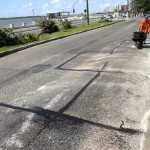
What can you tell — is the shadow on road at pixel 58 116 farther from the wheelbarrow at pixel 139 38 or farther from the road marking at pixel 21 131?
the wheelbarrow at pixel 139 38

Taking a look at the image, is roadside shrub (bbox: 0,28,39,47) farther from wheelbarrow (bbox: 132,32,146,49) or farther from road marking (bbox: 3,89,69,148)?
road marking (bbox: 3,89,69,148)

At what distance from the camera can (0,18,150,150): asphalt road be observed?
5.59m

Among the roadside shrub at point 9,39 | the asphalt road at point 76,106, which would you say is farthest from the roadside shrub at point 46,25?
the asphalt road at point 76,106

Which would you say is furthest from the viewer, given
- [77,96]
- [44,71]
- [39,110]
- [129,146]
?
[44,71]

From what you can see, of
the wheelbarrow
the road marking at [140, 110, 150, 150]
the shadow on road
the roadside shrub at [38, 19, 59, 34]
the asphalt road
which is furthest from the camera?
the roadside shrub at [38, 19, 59, 34]

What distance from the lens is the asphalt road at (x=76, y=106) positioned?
5594mm

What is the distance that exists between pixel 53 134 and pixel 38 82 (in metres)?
4.19

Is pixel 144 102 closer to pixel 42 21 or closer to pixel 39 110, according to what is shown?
pixel 39 110

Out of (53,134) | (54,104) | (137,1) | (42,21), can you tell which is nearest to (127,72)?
(54,104)

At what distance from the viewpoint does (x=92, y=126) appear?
6.17 m

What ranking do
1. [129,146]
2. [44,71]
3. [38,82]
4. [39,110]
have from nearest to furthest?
[129,146]
[39,110]
[38,82]
[44,71]

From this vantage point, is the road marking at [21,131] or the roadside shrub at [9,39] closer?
the road marking at [21,131]

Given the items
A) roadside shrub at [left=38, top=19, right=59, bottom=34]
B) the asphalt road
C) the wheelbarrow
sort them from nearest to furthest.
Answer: the asphalt road → the wheelbarrow → roadside shrub at [left=38, top=19, right=59, bottom=34]

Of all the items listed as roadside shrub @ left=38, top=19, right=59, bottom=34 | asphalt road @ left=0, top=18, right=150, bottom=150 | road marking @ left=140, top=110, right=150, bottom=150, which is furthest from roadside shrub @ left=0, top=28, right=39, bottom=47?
road marking @ left=140, top=110, right=150, bottom=150
